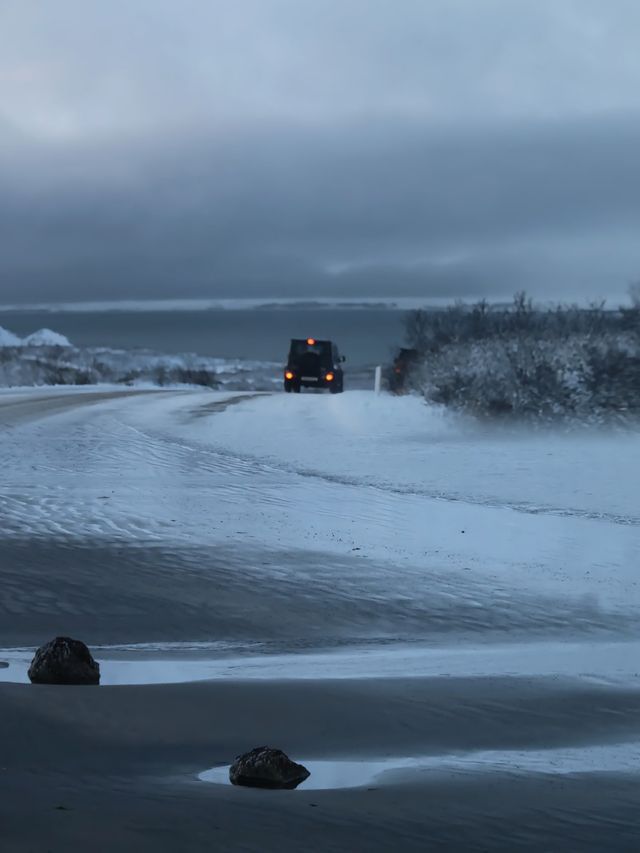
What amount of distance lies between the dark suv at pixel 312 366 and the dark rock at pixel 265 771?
37.1 metres

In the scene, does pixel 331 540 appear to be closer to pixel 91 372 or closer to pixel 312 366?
pixel 312 366

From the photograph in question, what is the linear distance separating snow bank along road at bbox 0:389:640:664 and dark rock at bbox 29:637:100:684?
1122mm

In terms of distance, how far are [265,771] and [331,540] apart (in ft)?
20.1

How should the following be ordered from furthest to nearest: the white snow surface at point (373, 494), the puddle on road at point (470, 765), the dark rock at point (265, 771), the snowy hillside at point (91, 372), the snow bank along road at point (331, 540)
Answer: the snowy hillside at point (91, 372)
the white snow surface at point (373, 494)
the snow bank along road at point (331, 540)
the puddle on road at point (470, 765)
the dark rock at point (265, 771)

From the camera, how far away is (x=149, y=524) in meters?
11.1

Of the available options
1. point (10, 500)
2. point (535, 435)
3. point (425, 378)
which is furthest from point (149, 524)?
point (425, 378)

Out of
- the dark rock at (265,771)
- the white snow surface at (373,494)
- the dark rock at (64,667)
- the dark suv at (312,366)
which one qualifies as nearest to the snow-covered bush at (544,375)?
the white snow surface at (373,494)

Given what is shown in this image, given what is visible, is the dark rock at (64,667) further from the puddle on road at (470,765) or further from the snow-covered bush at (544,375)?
the snow-covered bush at (544,375)

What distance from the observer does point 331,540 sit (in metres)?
10.4

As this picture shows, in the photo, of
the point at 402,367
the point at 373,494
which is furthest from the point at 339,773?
the point at 402,367

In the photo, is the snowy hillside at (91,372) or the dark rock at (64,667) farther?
the snowy hillside at (91,372)

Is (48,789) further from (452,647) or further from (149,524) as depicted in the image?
(149,524)

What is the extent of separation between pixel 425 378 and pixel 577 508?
32.3ft

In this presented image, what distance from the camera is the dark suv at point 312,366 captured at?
41.6 meters
